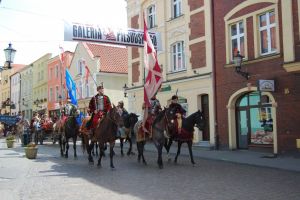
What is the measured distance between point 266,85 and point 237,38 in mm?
3835

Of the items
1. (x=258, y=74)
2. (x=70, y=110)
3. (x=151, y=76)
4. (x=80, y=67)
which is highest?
(x=80, y=67)

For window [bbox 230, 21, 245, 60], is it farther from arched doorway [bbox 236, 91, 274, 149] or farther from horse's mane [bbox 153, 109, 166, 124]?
horse's mane [bbox 153, 109, 166, 124]

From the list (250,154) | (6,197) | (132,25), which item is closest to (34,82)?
(132,25)

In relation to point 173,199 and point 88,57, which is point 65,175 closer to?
point 173,199

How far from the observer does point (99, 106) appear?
1347cm

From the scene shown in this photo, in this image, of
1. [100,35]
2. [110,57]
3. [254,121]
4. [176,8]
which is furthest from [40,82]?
[254,121]

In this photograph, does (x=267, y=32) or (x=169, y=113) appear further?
(x=267, y=32)

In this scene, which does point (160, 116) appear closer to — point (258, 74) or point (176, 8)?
point (258, 74)

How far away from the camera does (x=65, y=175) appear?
11328 mm

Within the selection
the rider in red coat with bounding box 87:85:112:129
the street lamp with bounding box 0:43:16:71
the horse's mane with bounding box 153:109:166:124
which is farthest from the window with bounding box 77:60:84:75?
the horse's mane with bounding box 153:109:166:124

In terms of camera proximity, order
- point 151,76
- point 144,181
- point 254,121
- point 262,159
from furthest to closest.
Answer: point 254,121 → point 262,159 → point 151,76 → point 144,181

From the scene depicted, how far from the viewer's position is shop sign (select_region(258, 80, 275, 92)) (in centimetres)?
1633

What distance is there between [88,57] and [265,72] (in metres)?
26.9

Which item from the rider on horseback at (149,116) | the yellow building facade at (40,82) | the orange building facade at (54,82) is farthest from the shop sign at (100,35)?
the yellow building facade at (40,82)
